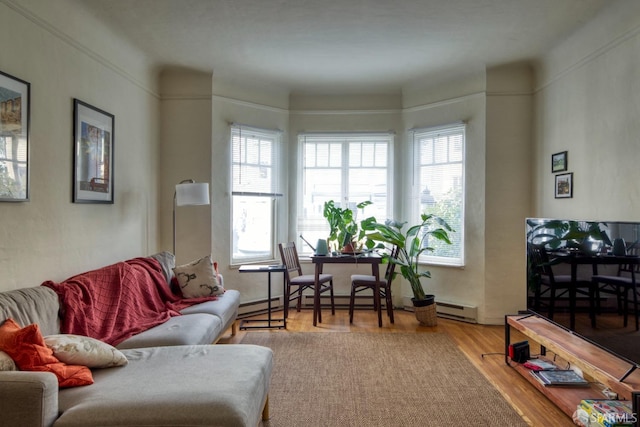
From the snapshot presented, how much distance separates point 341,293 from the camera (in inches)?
223

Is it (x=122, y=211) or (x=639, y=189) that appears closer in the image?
(x=639, y=189)

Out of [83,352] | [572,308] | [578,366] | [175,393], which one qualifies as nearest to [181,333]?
A: [83,352]

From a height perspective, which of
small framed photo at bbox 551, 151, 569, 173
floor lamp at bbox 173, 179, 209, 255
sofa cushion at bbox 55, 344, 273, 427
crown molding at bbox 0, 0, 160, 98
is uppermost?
crown molding at bbox 0, 0, 160, 98

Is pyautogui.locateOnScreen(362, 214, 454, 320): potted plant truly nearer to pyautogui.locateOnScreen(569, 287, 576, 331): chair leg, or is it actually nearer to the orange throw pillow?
pyautogui.locateOnScreen(569, 287, 576, 331): chair leg

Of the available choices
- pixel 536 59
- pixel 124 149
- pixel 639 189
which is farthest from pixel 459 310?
pixel 124 149

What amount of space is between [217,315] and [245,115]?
274 cm

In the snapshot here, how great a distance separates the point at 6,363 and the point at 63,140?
5.97 ft

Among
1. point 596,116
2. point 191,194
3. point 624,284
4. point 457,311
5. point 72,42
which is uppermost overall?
point 72,42

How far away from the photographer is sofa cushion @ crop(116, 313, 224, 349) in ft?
8.91

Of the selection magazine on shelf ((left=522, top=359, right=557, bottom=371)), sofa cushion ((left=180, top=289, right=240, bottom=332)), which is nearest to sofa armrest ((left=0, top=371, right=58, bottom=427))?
sofa cushion ((left=180, top=289, right=240, bottom=332))

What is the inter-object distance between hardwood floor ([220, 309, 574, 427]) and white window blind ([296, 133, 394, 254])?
3.88ft

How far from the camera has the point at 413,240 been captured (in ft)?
17.0

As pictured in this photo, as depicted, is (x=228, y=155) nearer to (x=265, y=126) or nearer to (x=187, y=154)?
(x=187, y=154)

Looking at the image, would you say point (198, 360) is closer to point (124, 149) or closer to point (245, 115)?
point (124, 149)
